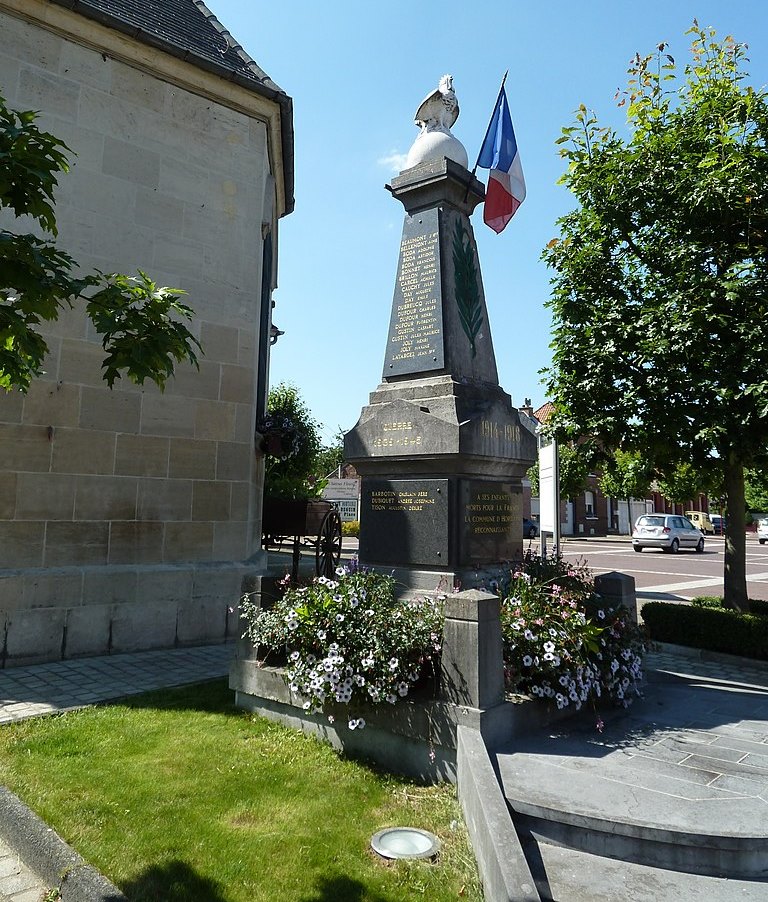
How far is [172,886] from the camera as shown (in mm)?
3221

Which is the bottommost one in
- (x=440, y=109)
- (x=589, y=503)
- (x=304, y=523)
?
(x=304, y=523)

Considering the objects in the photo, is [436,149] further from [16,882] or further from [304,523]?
[16,882]

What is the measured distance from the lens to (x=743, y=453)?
8.65 meters

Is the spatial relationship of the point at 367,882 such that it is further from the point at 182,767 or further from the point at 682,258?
the point at 682,258

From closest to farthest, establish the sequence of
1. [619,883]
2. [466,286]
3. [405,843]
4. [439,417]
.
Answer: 1. [619,883]
2. [405,843]
3. [439,417]
4. [466,286]

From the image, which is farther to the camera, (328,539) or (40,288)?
(328,539)

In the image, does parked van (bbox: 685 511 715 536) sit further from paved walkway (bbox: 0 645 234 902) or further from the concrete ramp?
the concrete ramp

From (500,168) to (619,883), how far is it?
293 inches

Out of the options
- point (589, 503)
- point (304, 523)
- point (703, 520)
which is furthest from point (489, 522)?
point (703, 520)

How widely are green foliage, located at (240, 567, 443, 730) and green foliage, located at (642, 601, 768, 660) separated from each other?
537cm

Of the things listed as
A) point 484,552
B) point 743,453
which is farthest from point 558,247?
point 484,552

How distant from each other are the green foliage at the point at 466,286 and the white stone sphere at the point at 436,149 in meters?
0.80

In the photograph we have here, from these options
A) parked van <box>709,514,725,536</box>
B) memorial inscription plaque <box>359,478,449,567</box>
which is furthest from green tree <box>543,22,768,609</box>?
parked van <box>709,514,725,536</box>

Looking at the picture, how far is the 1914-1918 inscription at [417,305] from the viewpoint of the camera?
280 inches
